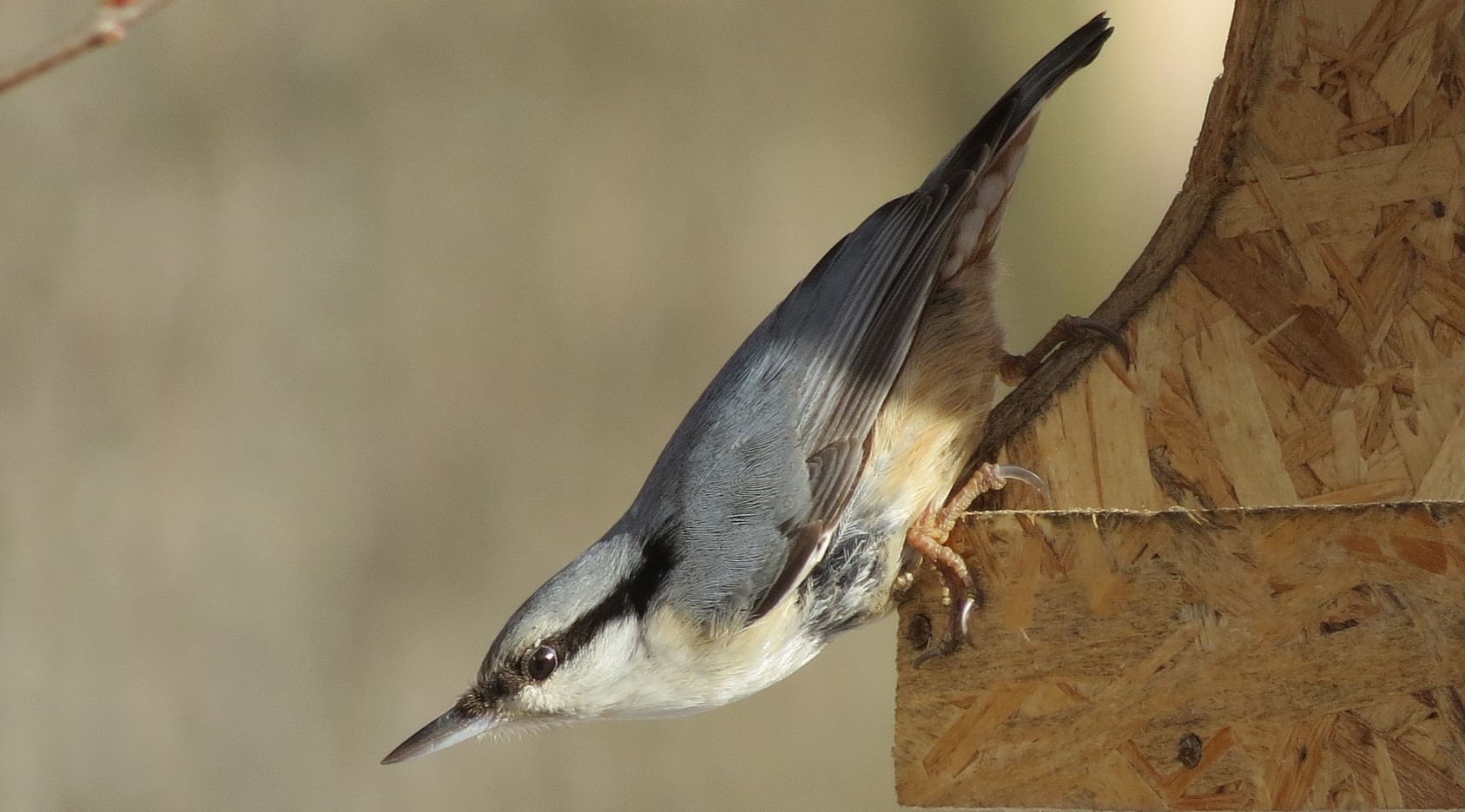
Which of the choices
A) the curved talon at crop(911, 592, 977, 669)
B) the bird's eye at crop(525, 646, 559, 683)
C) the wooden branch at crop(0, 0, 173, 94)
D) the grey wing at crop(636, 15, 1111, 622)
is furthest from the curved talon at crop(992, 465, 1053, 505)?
the wooden branch at crop(0, 0, 173, 94)

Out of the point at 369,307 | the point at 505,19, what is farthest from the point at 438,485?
the point at 505,19

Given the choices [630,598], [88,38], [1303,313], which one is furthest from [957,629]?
[88,38]

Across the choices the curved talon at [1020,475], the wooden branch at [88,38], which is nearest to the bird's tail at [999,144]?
the curved talon at [1020,475]

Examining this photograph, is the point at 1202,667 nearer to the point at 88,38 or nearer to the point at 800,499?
the point at 800,499

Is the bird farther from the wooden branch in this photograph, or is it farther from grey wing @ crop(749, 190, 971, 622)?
the wooden branch

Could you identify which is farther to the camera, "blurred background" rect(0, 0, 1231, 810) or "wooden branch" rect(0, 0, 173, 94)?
"blurred background" rect(0, 0, 1231, 810)

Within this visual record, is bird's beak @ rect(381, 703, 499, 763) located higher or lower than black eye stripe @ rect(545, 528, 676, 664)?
lower

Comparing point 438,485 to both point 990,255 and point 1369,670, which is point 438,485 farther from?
point 1369,670
